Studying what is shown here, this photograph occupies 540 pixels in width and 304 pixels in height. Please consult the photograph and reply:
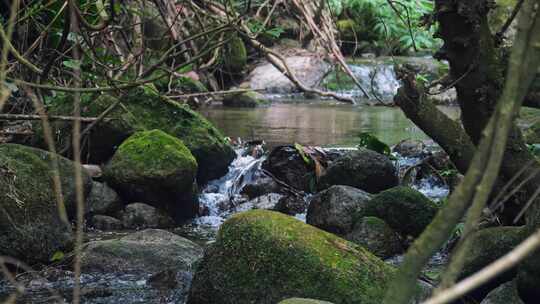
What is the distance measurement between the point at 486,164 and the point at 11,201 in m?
4.34

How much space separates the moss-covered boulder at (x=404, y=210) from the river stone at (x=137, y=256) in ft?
5.10

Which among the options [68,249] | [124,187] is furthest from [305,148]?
[68,249]

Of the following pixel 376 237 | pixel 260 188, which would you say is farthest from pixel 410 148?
pixel 376 237

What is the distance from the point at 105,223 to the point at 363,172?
8.41 ft

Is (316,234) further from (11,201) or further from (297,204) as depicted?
(297,204)

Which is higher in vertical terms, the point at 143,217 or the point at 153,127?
the point at 153,127

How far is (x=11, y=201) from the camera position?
482 centimetres

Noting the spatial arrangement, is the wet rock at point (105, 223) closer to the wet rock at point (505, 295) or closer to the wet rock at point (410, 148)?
the wet rock at point (505, 295)

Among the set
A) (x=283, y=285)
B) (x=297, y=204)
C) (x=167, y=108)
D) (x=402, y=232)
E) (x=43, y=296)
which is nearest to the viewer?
(x=283, y=285)

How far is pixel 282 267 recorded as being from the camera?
3830mm

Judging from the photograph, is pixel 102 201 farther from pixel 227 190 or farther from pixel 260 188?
pixel 260 188

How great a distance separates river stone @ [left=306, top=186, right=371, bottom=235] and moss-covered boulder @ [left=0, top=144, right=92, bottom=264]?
223 centimetres

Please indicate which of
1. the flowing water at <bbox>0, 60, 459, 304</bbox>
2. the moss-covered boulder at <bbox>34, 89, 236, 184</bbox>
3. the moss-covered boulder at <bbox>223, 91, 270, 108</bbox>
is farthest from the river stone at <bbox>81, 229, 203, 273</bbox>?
the moss-covered boulder at <bbox>223, 91, 270, 108</bbox>

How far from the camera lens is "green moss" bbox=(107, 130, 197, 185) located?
263 inches
